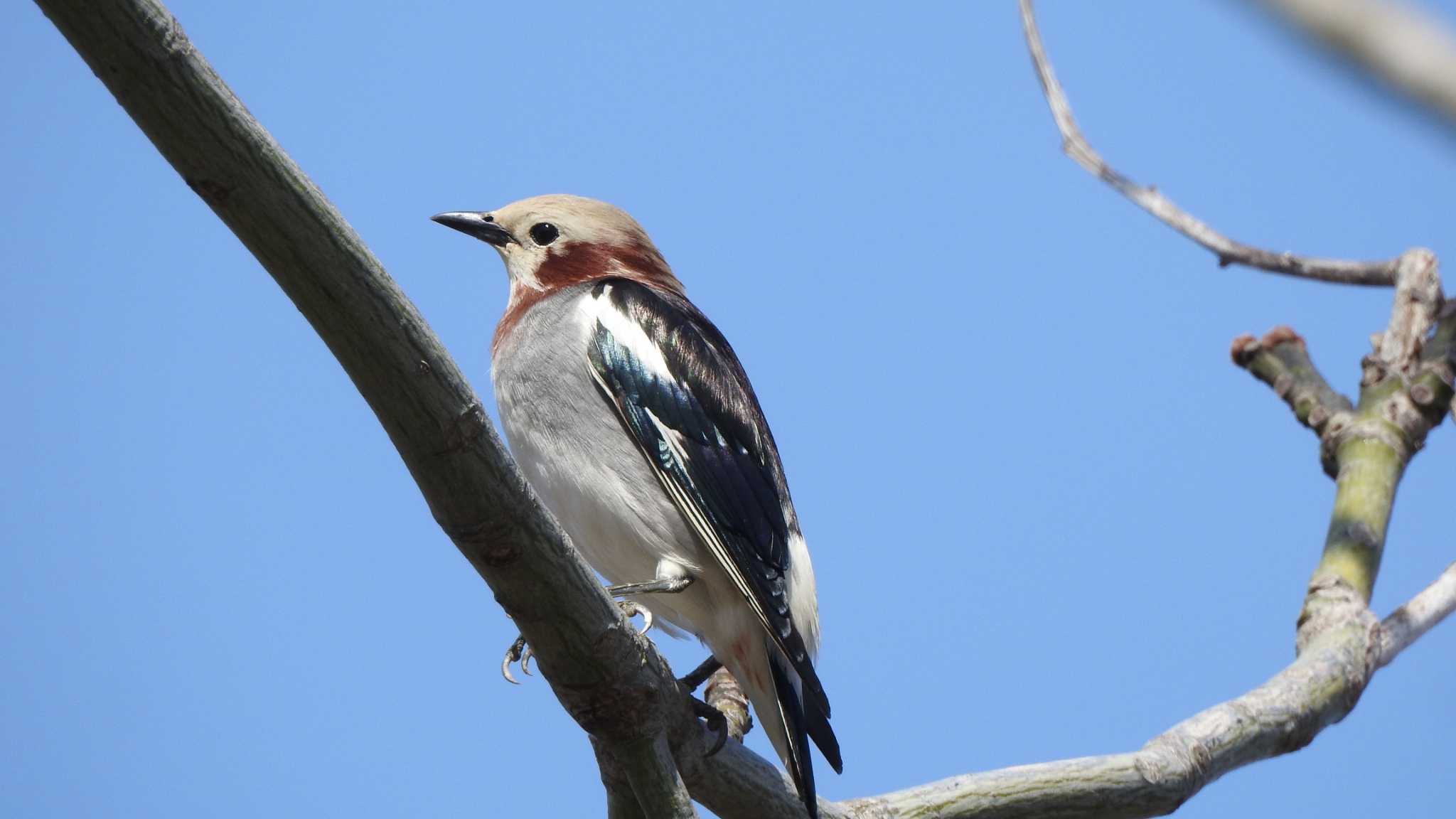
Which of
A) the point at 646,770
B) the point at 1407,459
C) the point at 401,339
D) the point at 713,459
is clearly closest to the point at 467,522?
the point at 401,339

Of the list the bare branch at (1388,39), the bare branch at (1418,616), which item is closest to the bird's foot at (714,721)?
the bare branch at (1418,616)

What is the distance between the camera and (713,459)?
5.67 metres

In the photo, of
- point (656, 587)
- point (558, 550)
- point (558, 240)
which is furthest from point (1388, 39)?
point (558, 240)

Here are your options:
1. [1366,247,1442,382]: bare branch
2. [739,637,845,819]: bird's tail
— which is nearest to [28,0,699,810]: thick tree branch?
[739,637,845,819]: bird's tail

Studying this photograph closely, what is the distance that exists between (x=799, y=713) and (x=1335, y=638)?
1.87 meters

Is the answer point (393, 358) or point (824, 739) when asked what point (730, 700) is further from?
point (393, 358)

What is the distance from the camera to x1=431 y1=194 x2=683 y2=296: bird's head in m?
6.79

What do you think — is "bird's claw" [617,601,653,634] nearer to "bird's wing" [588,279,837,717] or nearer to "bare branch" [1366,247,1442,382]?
"bird's wing" [588,279,837,717]

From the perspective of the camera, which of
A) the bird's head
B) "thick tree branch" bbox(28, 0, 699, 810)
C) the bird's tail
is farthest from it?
the bird's head

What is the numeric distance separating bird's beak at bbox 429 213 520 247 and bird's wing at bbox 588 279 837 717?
2.88 feet

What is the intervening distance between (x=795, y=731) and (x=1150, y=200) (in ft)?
7.12

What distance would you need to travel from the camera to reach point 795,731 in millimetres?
4992

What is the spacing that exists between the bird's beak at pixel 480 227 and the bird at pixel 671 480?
0.81 m

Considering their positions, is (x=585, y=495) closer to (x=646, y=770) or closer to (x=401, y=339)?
(x=646, y=770)
